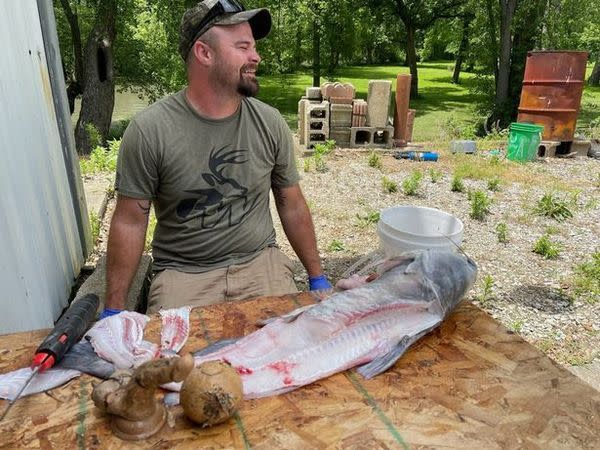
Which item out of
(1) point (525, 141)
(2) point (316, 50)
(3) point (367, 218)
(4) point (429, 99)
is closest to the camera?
(3) point (367, 218)

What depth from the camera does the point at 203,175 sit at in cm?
259

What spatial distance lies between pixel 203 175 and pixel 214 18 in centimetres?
79

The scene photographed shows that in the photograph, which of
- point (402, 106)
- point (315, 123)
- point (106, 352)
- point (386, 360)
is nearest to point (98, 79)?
point (315, 123)

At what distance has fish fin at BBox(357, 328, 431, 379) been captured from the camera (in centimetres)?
161

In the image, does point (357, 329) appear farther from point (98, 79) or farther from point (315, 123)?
point (98, 79)

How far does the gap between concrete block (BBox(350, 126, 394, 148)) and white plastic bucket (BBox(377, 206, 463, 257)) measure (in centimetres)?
634

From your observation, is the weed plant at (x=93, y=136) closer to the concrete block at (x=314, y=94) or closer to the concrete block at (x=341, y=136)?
the concrete block at (x=314, y=94)

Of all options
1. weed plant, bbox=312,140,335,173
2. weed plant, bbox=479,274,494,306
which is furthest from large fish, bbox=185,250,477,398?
weed plant, bbox=312,140,335,173

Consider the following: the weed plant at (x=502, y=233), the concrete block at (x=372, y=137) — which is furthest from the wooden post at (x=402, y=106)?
the weed plant at (x=502, y=233)

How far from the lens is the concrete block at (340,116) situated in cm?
948

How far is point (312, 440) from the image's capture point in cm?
133

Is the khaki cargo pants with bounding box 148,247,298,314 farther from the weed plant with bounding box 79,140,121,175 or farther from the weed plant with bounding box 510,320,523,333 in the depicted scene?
the weed plant with bounding box 79,140,121,175

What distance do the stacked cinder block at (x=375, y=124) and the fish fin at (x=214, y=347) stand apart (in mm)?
7937

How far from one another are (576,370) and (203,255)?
2.58 meters
